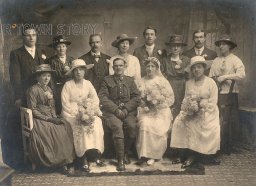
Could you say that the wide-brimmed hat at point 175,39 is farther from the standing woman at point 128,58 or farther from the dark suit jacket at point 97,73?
the dark suit jacket at point 97,73

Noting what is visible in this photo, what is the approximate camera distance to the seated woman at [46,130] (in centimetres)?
607

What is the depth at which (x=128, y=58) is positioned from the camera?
611 centimetres

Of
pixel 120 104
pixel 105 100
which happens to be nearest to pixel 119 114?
pixel 120 104

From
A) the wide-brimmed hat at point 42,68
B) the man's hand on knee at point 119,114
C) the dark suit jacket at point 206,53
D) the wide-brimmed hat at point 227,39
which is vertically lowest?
the man's hand on knee at point 119,114

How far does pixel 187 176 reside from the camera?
610 cm

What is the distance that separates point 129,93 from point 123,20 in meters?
1.03

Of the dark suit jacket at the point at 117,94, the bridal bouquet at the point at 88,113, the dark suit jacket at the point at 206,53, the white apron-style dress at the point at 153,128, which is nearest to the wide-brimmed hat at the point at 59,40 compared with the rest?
the dark suit jacket at the point at 117,94

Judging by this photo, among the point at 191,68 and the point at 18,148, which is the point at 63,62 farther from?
the point at 191,68

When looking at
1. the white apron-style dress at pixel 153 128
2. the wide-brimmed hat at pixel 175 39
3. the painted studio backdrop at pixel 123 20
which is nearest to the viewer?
the painted studio backdrop at pixel 123 20

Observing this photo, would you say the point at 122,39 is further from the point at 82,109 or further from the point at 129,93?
the point at 82,109

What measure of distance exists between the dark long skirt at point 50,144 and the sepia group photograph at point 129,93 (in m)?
0.01

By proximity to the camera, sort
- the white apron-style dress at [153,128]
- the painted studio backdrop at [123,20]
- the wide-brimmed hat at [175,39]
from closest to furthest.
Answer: the painted studio backdrop at [123,20] → the wide-brimmed hat at [175,39] → the white apron-style dress at [153,128]

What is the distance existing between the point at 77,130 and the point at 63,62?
99cm

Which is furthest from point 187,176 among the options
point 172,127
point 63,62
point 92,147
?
point 63,62
